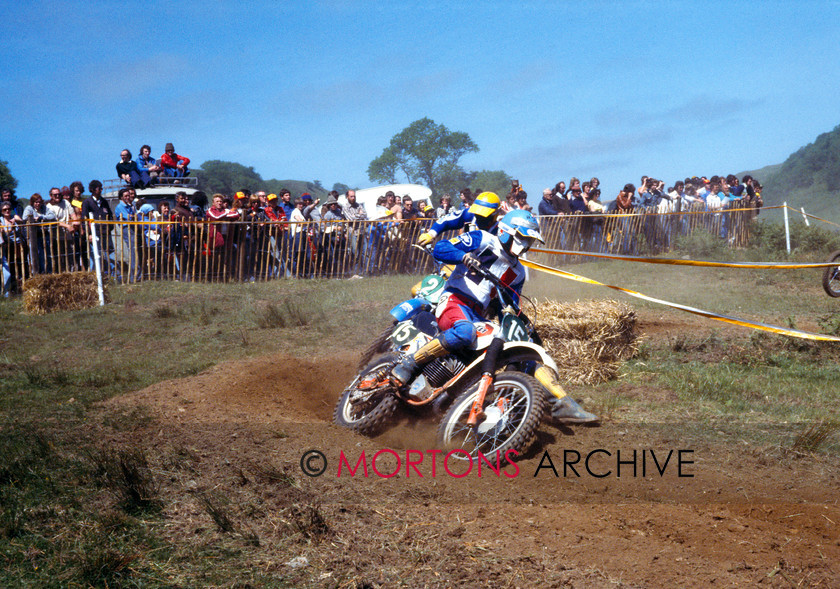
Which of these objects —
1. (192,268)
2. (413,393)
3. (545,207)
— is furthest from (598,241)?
(413,393)

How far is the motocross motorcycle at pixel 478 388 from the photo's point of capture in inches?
201

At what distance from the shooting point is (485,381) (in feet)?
17.0

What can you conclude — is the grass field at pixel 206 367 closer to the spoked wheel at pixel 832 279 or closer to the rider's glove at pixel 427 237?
the spoked wheel at pixel 832 279

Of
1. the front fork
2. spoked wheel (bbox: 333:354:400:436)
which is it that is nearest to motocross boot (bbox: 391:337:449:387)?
spoked wheel (bbox: 333:354:400:436)

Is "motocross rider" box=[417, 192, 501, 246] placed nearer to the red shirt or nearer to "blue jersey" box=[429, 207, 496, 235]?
"blue jersey" box=[429, 207, 496, 235]

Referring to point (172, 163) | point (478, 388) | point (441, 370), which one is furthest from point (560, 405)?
point (172, 163)

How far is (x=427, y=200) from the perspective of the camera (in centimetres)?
2855

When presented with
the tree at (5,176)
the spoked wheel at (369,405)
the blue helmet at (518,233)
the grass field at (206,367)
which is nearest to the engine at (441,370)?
the spoked wheel at (369,405)

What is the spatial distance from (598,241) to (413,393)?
13928mm

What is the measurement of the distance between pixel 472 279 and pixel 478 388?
3.50 feet

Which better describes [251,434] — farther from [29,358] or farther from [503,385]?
[29,358]

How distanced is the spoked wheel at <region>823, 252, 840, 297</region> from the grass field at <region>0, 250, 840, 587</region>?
22.4 inches

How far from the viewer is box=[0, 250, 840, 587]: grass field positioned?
3592 mm

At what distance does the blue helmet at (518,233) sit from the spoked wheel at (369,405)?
1.39 metres
